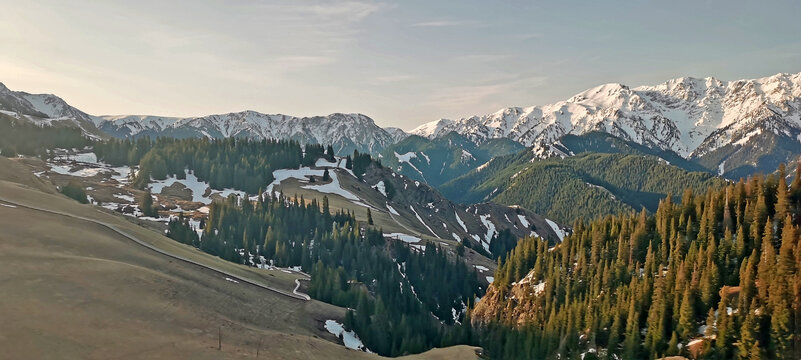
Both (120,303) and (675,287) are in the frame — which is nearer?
(120,303)

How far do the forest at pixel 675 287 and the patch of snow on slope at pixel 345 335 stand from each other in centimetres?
3202

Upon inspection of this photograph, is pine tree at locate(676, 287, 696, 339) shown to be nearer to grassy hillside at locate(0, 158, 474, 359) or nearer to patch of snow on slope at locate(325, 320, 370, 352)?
grassy hillside at locate(0, 158, 474, 359)

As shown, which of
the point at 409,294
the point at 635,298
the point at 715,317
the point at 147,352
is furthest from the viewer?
the point at 409,294

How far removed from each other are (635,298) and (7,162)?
16901 cm

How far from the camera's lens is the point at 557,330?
384ft

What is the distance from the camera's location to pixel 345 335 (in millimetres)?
117812

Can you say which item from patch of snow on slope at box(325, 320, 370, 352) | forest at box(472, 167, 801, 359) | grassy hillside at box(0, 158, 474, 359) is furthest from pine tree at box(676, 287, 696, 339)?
patch of snow on slope at box(325, 320, 370, 352)

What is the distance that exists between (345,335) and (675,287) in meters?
65.8

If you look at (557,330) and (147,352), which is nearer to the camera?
(147,352)

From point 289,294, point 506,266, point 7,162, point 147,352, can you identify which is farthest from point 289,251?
point 147,352

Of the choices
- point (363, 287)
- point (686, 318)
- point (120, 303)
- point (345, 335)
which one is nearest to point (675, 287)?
point (686, 318)

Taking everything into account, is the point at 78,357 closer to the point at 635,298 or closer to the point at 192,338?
the point at 192,338

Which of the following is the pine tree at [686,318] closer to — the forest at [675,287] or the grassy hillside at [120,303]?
the forest at [675,287]

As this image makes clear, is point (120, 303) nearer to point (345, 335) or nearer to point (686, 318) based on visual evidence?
point (345, 335)
